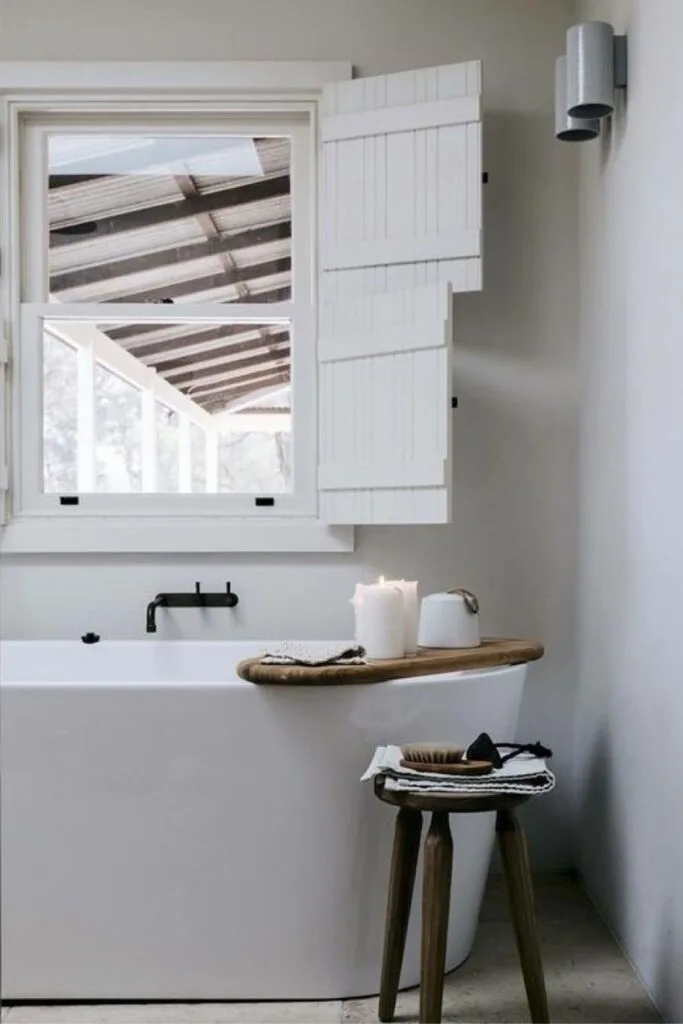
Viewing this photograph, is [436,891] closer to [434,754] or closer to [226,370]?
[434,754]

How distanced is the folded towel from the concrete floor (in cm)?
67

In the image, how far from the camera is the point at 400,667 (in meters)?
2.37

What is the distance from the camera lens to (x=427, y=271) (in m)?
3.07

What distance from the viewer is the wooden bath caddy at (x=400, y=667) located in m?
2.29

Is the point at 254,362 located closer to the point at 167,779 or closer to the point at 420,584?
Result: the point at 420,584

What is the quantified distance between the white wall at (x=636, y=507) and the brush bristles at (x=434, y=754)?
0.41 meters

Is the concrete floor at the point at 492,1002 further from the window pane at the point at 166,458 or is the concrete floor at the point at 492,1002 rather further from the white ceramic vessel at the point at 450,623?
the window pane at the point at 166,458

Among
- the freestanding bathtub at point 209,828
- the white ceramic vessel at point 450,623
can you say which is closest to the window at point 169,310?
the white ceramic vessel at point 450,623

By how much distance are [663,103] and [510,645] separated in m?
1.18

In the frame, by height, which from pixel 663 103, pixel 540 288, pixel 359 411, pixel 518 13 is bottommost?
pixel 359 411

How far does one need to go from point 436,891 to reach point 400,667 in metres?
0.45

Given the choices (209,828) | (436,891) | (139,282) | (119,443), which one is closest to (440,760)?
(436,891)

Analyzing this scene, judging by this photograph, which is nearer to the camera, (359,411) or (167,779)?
(167,779)

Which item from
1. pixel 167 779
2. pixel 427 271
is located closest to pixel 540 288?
pixel 427 271
